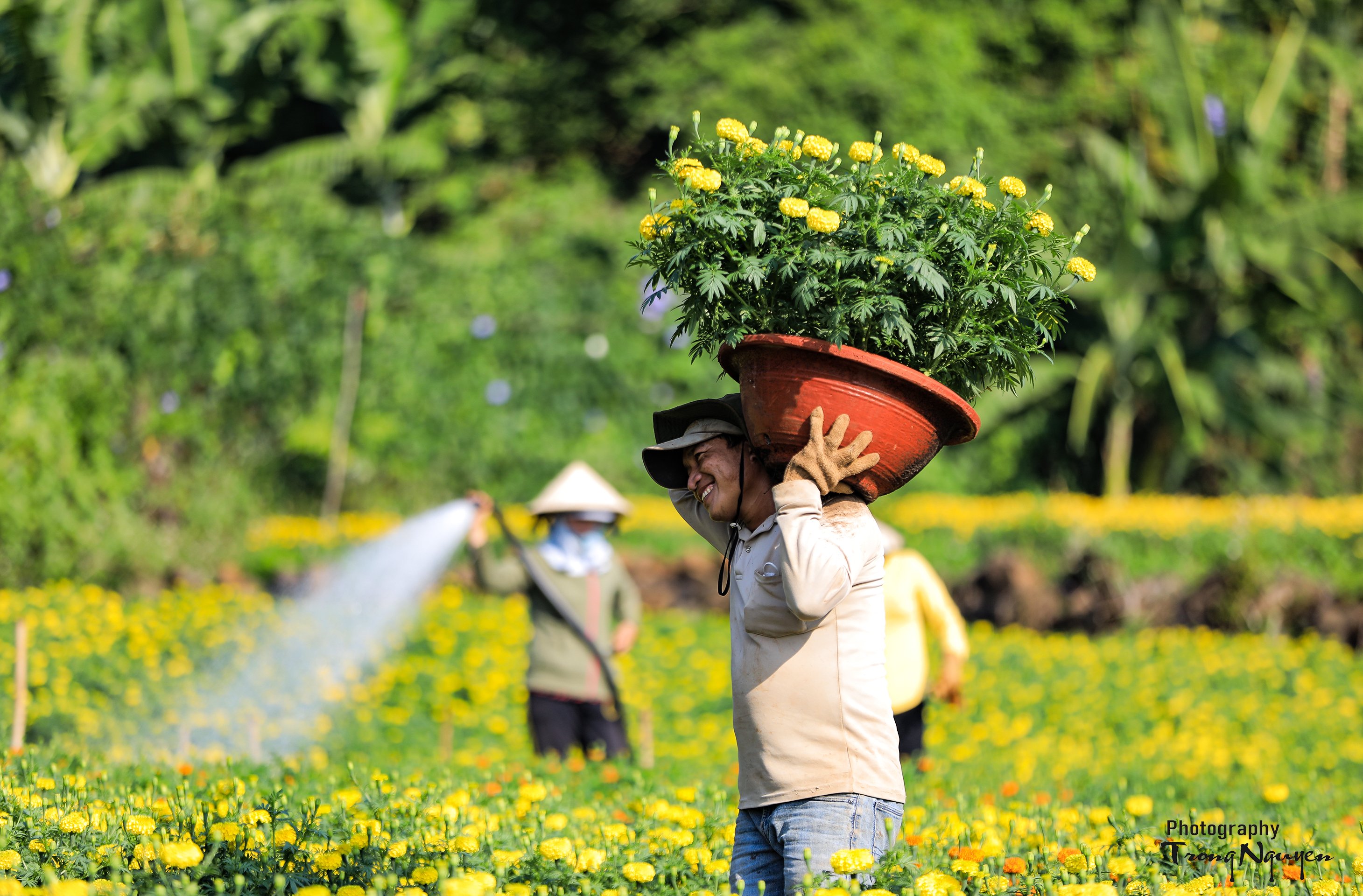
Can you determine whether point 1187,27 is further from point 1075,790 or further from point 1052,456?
point 1075,790

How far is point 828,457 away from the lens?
2.67m

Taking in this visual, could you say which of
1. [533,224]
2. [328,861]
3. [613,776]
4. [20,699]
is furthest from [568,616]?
[533,224]

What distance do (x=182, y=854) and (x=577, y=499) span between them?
399 centimetres

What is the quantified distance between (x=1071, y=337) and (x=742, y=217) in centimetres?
1637

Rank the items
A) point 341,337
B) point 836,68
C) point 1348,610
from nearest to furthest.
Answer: point 1348,610, point 341,337, point 836,68

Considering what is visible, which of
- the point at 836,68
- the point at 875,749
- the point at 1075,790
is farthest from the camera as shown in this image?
the point at 836,68

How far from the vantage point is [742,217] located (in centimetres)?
274

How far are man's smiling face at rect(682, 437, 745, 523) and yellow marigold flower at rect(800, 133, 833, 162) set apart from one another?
70 cm

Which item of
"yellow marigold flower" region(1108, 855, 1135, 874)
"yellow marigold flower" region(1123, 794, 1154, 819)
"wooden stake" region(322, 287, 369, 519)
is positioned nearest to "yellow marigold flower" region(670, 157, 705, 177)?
"yellow marigold flower" region(1108, 855, 1135, 874)

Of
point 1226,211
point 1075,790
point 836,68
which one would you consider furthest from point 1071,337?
point 1075,790

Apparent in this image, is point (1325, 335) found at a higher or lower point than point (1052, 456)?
higher

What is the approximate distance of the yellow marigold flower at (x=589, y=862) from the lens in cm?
289

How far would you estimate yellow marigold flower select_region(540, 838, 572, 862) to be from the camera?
2836mm

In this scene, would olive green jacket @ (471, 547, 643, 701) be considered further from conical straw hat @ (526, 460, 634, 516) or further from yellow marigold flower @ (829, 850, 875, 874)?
yellow marigold flower @ (829, 850, 875, 874)
